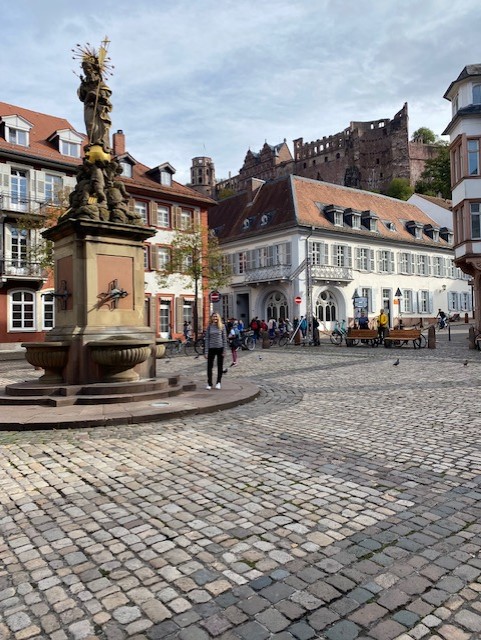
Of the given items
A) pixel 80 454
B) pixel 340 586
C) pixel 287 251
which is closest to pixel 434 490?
pixel 340 586

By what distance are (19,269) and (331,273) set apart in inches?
857

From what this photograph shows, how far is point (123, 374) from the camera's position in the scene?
9086 mm

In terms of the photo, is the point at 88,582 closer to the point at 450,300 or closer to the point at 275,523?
the point at 275,523

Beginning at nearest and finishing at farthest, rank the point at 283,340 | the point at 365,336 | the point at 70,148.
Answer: the point at 365,336 < the point at 283,340 < the point at 70,148

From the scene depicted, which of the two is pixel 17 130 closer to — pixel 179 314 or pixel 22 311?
pixel 22 311

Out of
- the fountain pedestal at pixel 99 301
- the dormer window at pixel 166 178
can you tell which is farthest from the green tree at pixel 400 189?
the fountain pedestal at pixel 99 301

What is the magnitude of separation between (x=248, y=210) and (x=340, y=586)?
43186mm

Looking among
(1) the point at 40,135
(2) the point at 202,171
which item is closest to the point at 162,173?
(1) the point at 40,135

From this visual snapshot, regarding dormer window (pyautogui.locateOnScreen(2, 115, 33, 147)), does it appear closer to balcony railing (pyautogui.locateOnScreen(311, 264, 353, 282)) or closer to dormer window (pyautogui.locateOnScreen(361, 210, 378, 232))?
balcony railing (pyautogui.locateOnScreen(311, 264, 353, 282))

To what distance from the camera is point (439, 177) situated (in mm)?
72750

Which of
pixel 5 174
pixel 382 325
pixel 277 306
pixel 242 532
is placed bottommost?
pixel 242 532

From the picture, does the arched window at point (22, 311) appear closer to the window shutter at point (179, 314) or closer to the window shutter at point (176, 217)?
the window shutter at point (179, 314)

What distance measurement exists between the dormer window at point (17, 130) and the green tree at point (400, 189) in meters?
60.7

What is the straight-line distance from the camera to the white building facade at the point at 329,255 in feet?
127
